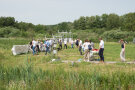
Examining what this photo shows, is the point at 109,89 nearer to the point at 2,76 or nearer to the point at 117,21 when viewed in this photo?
the point at 2,76

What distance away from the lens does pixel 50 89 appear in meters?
4.45

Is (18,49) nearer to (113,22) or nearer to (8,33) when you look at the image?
(8,33)

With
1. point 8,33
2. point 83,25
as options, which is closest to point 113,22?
point 83,25

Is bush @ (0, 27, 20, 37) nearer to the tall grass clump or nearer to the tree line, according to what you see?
the tree line

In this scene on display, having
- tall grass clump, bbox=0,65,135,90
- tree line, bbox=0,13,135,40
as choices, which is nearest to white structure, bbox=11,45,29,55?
tall grass clump, bbox=0,65,135,90

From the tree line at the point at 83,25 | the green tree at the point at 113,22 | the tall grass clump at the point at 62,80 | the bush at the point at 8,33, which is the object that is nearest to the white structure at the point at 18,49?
the tall grass clump at the point at 62,80

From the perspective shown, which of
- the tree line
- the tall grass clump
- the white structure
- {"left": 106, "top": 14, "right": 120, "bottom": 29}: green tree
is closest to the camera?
the tall grass clump

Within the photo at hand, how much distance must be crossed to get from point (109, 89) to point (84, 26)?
8602cm

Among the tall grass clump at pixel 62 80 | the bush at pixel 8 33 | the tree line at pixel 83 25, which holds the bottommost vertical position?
the tall grass clump at pixel 62 80

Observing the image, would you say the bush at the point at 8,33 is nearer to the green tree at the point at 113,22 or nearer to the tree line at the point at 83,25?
the tree line at the point at 83,25

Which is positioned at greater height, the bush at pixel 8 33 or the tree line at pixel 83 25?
the tree line at pixel 83 25

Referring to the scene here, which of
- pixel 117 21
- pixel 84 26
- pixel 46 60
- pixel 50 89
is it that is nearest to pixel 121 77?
pixel 50 89

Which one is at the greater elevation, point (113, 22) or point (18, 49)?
point (113, 22)

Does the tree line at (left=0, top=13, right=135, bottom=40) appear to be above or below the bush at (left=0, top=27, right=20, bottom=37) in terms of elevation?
above
